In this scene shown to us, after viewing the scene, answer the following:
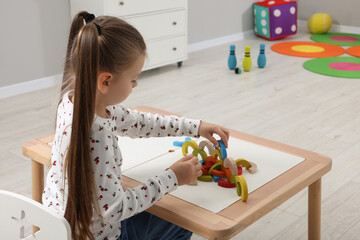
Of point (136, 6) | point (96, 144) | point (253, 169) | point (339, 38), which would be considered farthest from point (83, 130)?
point (339, 38)

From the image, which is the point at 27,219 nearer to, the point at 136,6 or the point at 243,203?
the point at 243,203

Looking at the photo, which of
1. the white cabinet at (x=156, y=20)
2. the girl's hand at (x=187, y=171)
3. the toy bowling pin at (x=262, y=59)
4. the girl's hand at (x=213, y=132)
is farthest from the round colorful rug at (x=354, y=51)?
the girl's hand at (x=187, y=171)

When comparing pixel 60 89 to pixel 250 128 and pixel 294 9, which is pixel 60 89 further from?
pixel 294 9

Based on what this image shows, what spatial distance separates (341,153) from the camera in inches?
93.6

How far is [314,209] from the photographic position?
140 centimetres

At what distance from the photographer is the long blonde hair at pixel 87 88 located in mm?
972

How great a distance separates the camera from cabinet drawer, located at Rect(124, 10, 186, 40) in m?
3.48

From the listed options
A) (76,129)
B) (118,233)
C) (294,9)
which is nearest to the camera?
(76,129)

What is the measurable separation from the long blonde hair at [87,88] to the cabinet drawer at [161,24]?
2404 mm

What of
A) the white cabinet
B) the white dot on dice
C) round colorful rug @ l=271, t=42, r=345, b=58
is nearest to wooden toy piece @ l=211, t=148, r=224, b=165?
the white cabinet

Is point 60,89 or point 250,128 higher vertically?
point 60,89

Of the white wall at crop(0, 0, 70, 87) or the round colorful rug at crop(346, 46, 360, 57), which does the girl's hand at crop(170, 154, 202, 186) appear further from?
the round colorful rug at crop(346, 46, 360, 57)

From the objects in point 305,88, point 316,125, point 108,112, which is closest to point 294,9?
point 305,88

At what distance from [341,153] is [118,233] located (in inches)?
60.1
